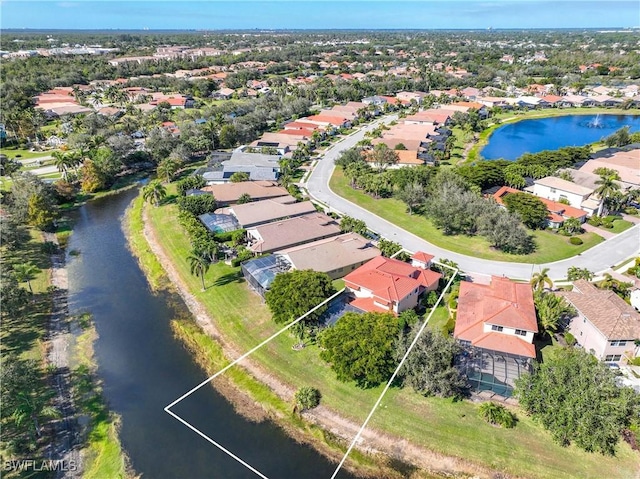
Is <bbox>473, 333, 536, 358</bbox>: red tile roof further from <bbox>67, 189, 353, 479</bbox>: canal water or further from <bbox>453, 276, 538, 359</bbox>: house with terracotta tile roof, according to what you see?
<bbox>67, 189, 353, 479</bbox>: canal water

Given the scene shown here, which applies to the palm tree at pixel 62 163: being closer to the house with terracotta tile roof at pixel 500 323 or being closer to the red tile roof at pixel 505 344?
the house with terracotta tile roof at pixel 500 323

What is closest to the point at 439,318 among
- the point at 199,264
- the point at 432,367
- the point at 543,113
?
the point at 432,367

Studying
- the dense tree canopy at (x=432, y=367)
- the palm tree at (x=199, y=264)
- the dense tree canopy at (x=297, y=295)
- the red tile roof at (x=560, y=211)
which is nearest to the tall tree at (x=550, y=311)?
the dense tree canopy at (x=432, y=367)

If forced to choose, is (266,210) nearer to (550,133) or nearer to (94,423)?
(94,423)

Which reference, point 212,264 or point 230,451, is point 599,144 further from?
point 230,451

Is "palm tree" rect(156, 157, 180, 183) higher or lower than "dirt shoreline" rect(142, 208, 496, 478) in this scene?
higher

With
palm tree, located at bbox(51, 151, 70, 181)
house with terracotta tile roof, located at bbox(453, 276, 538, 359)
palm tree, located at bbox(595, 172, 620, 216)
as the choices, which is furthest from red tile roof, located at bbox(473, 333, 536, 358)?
palm tree, located at bbox(51, 151, 70, 181)
